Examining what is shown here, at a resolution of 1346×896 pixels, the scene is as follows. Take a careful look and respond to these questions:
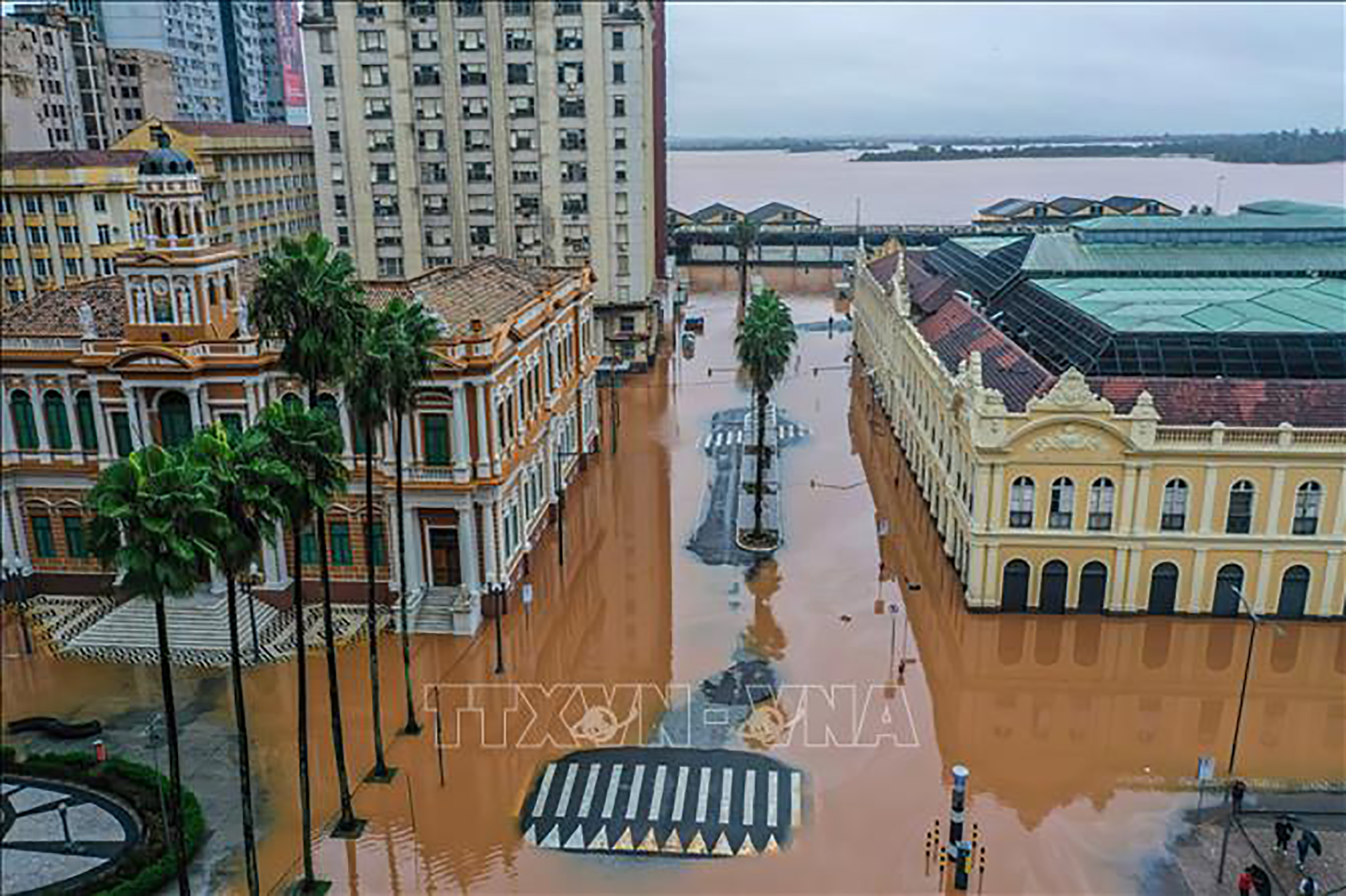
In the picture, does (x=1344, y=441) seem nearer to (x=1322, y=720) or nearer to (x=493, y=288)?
(x=1322, y=720)

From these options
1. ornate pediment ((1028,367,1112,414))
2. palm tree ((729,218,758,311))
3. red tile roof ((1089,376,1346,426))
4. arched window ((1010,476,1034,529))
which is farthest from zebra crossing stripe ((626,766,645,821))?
palm tree ((729,218,758,311))

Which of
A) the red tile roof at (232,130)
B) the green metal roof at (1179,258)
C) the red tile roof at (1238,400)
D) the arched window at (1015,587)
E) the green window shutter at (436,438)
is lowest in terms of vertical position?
the arched window at (1015,587)

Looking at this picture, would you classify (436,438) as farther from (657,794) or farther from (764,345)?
(657,794)

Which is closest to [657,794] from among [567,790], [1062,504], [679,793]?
[679,793]

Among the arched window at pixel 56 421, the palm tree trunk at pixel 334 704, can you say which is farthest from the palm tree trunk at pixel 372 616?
the arched window at pixel 56 421

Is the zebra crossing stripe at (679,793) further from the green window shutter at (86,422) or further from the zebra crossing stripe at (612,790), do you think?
the green window shutter at (86,422)

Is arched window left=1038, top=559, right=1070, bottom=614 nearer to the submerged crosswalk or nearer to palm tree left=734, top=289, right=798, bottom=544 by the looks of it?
palm tree left=734, top=289, right=798, bottom=544
